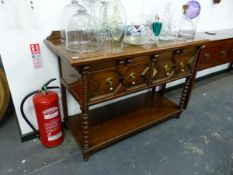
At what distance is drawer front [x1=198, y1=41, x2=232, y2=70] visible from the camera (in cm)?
207

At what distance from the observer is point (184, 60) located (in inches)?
62.6

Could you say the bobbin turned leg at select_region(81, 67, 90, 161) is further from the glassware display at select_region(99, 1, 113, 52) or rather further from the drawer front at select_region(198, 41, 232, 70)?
the drawer front at select_region(198, 41, 232, 70)

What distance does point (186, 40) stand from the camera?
1.55 m

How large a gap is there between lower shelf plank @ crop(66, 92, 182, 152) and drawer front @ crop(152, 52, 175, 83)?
44 cm

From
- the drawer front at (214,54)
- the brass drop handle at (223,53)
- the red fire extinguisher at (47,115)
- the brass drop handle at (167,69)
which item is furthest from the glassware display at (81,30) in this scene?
the brass drop handle at (223,53)

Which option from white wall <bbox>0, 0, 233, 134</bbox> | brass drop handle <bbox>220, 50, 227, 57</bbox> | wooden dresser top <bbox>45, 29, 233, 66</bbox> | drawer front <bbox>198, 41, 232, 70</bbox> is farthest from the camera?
brass drop handle <bbox>220, 50, 227, 57</bbox>

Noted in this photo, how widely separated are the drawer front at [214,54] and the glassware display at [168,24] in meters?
0.47

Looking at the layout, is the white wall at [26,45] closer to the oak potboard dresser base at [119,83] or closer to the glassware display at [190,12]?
the oak potboard dresser base at [119,83]

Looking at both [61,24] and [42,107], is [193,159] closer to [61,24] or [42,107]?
[42,107]

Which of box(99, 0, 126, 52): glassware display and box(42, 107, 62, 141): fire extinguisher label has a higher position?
box(99, 0, 126, 52): glassware display

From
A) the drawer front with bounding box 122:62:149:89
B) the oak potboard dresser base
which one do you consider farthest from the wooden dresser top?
the drawer front with bounding box 122:62:149:89

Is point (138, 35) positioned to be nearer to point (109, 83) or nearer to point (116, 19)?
point (116, 19)

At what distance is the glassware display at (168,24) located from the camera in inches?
65.4

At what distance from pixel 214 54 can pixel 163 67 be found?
3.66 ft
